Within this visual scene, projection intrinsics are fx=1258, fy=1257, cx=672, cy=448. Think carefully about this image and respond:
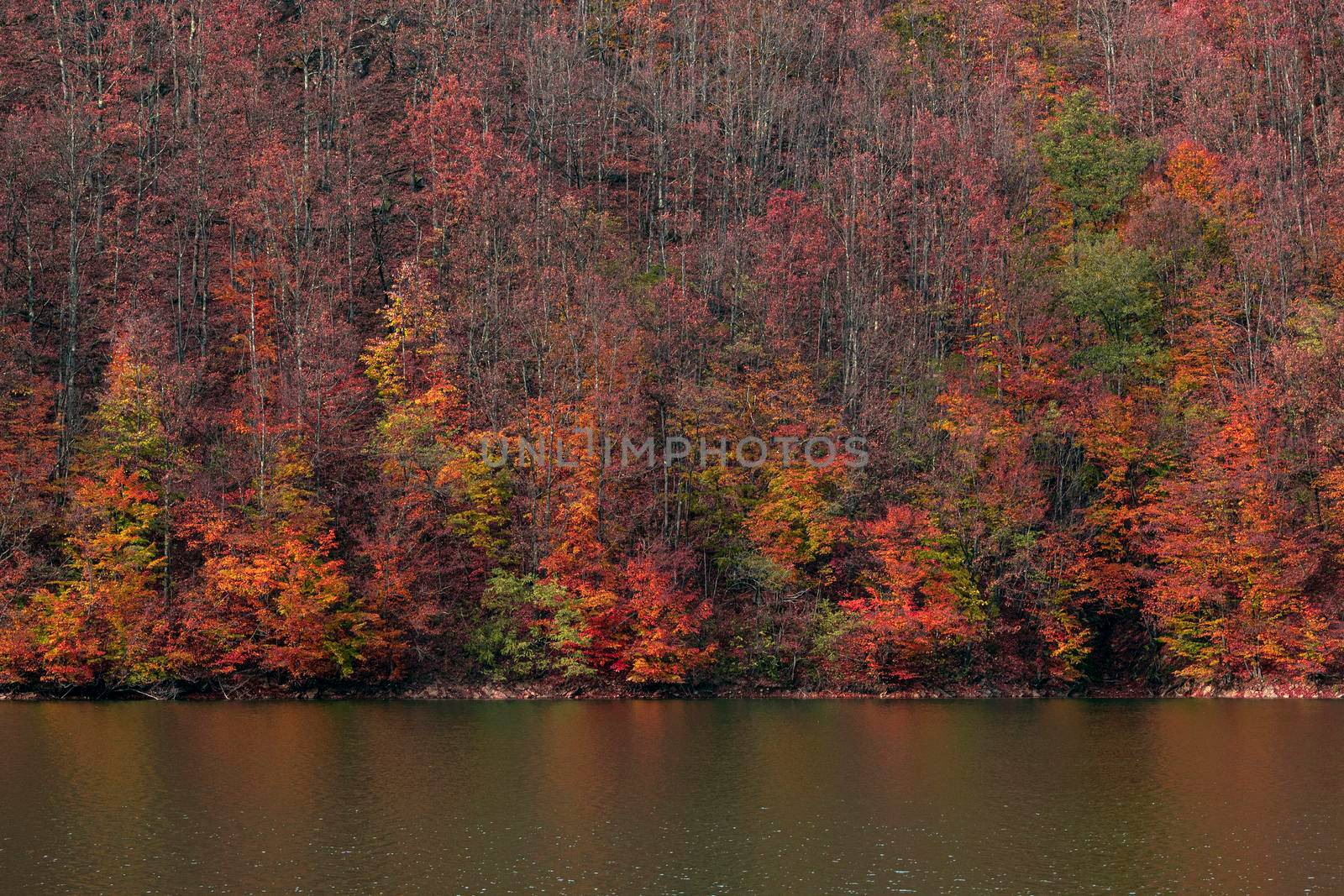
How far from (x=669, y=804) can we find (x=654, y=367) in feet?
110

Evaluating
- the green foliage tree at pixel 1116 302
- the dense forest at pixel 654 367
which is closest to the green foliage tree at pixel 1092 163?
the dense forest at pixel 654 367

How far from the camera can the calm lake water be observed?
22047 mm

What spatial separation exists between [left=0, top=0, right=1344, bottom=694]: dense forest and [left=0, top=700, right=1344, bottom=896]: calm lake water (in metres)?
Result: 8.80

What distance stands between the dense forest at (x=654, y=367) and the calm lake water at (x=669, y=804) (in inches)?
347

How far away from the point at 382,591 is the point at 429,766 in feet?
64.6

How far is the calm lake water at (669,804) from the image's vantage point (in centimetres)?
2205

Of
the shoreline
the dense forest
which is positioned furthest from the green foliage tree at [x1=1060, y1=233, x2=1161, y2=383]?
the shoreline

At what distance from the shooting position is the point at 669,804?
1117 inches

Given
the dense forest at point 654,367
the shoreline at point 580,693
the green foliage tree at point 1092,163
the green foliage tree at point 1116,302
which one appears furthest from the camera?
the green foliage tree at point 1092,163

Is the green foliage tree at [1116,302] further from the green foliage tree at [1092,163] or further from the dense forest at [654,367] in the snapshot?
the green foliage tree at [1092,163]

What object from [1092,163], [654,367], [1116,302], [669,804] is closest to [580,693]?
Result: [654,367]

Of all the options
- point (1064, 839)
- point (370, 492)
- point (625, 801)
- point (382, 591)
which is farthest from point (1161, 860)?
point (370, 492)

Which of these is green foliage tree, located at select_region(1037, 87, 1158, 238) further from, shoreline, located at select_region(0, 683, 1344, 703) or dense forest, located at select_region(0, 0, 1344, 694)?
shoreline, located at select_region(0, 683, 1344, 703)

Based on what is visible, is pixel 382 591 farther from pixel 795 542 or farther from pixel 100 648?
pixel 795 542
